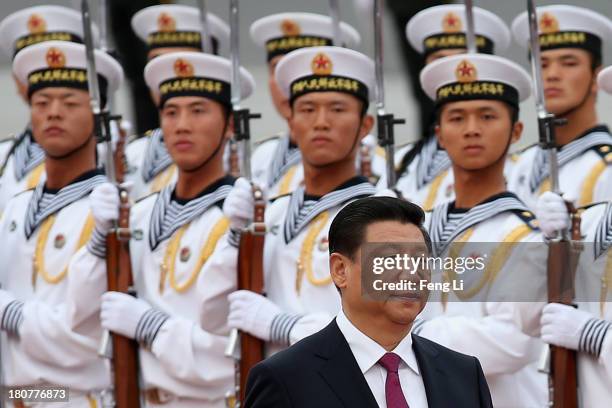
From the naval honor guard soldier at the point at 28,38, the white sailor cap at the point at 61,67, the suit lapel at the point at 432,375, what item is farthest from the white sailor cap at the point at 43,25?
the suit lapel at the point at 432,375

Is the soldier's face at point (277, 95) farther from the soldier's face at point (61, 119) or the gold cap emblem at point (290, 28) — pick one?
the soldier's face at point (61, 119)

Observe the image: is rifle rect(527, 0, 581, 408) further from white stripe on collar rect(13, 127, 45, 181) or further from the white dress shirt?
white stripe on collar rect(13, 127, 45, 181)

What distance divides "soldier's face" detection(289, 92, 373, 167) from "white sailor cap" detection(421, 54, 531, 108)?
0.39m

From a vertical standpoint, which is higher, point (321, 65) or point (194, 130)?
point (321, 65)

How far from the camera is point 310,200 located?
24.6 ft

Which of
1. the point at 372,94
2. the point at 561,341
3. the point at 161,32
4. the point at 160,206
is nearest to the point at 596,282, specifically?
the point at 561,341

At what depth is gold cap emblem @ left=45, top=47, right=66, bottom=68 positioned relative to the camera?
8.51 metres

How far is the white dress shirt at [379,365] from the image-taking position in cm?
417

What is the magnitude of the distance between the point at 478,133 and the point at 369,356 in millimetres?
3022

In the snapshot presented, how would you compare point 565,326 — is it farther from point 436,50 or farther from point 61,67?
point 61,67

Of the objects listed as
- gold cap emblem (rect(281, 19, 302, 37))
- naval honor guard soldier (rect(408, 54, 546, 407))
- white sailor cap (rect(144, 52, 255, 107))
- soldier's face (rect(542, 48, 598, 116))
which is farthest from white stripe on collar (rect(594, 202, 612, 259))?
gold cap emblem (rect(281, 19, 302, 37))

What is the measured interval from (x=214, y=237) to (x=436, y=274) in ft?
9.87

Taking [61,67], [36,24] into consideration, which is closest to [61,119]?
[61,67]

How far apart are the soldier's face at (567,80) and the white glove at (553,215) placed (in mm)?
1117
